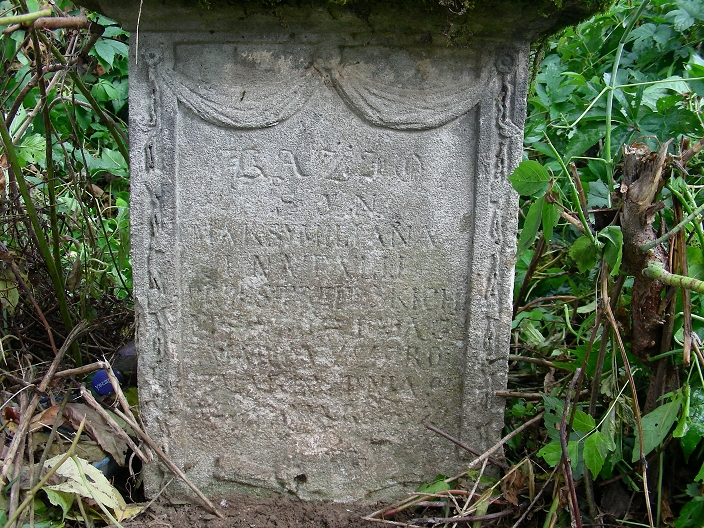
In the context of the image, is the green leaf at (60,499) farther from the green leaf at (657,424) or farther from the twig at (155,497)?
the green leaf at (657,424)

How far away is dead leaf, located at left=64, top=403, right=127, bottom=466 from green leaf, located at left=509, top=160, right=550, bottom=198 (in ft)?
5.52

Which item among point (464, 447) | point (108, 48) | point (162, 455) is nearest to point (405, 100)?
point (464, 447)

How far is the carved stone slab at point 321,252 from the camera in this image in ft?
5.95

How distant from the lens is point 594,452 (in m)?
1.62

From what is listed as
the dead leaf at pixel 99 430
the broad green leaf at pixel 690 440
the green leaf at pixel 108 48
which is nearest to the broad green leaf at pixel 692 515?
the broad green leaf at pixel 690 440

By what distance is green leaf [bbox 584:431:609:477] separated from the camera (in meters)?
1.61

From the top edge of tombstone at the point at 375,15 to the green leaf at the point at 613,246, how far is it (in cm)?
67

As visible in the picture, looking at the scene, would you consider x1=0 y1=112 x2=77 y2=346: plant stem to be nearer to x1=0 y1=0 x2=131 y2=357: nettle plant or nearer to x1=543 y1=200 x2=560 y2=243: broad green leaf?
x1=0 y1=0 x2=131 y2=357: nettle plant

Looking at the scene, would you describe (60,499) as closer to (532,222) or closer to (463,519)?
(463,519)

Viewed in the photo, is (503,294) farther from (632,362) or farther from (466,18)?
(466,18)

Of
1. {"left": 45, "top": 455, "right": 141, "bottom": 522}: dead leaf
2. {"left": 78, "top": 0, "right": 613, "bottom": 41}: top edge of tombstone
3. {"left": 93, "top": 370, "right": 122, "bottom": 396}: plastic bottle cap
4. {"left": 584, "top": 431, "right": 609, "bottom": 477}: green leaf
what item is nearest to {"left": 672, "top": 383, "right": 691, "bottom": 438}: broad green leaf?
{"left": 584, "top": 431, "right": 609, "bottom": 477}: green leaf

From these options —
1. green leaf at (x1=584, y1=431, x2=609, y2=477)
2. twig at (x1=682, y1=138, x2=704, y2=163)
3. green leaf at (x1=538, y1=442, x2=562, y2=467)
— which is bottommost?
green leaf at (x1=538, y1=442, x2=562, y2=467)

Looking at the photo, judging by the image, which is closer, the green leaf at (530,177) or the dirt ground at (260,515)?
the green leaf at (530,177)

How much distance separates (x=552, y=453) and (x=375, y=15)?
58.4 inches
